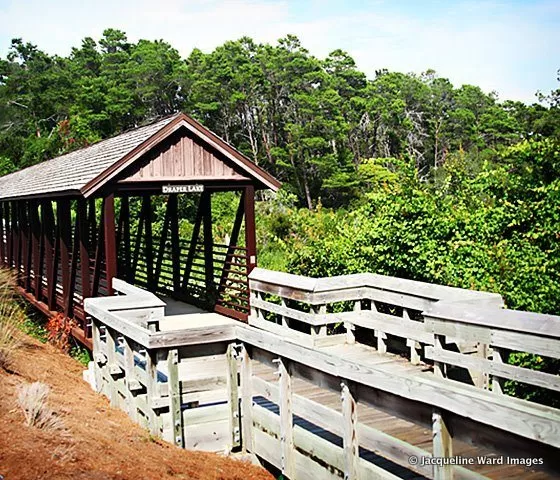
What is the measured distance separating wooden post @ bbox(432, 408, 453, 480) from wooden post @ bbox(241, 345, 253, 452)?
2.63 m

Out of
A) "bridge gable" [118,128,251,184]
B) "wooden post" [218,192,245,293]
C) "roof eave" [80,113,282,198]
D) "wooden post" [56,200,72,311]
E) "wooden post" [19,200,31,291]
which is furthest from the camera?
"wooden post" [19,200,31,291]

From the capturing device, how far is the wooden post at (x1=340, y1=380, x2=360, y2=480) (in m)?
5.02

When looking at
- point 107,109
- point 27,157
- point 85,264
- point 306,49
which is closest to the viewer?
point 85,264

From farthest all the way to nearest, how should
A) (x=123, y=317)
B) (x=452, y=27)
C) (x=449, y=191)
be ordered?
(x=452, y=27) → (x=449, y=191) → (x=123, y=317)

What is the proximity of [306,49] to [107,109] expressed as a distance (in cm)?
1911

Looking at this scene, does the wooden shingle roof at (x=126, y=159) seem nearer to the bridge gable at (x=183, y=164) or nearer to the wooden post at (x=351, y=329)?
the bridge gable at (x=183, y=164)

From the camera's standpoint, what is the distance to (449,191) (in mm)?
15648

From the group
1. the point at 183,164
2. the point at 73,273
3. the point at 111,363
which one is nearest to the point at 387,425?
the point at 111,363

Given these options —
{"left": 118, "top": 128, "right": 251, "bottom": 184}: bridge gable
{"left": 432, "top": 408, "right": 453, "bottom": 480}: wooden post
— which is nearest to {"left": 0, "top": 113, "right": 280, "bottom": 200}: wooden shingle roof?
{"left": 118, "top": 128, "right": 251, "bottom": 184}: bridge gable

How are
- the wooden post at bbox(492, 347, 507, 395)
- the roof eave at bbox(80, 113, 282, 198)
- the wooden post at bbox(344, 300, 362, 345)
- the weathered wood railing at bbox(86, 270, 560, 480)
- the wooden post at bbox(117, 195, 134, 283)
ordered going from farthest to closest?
the wooden post at bbox(117, 195, 134, 283) < the roof eave at bbox(80, 113, 282, 198) < the wooden post at bbox(344, 300, 362, 345) < the wooden post at bbox(492, 347, 507, 395) < the weathered wood railing at bbox(86, 270, 560, 480)

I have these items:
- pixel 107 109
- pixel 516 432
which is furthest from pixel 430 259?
pixel 107 109

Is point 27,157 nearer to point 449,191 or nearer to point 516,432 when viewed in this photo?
point 449,191

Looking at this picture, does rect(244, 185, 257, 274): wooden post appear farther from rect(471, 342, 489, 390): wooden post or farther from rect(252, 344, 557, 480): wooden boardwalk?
rect(471, 342, 489, 390): wooden post

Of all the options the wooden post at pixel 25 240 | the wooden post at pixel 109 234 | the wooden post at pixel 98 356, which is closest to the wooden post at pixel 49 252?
the wooden post at pixel 25 240
